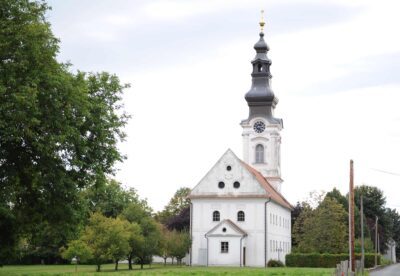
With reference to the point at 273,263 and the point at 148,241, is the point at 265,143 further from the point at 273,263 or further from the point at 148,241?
the point at 148,241

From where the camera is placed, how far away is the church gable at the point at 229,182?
2719 inches

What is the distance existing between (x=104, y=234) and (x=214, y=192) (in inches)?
636

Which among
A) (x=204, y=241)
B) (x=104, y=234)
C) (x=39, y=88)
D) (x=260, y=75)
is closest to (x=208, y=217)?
(x=204, y=241)

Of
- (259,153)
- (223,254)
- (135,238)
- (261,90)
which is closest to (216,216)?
(223,254)

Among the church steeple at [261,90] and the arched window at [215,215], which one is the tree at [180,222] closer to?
the church steeple at [261,90]

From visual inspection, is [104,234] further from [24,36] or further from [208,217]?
[24,36]

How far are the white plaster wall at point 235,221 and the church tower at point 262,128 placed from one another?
1544 cm

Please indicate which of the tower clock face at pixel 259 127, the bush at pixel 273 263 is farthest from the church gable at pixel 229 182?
the tower clock face at pixel 259 127

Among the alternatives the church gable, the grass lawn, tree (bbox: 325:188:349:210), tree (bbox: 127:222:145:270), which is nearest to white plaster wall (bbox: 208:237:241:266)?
the church gable

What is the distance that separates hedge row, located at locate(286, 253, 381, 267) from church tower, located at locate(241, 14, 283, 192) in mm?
18360

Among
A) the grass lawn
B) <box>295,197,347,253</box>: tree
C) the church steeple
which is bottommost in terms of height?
the grass lawn

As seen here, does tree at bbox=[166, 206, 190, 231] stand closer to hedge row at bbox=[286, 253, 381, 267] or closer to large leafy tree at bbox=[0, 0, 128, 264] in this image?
hedge row at bbox=[286, 253, 381, 267]

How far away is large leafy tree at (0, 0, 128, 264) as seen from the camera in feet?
90.5

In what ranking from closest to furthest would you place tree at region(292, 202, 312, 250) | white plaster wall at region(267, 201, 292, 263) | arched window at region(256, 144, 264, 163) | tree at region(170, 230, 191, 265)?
tree at region(170, 230, 191, 265), white plaster wall at region(267, 201, 292, 263), tree at region(292, 202, 312, 250), arched window at region(256, 144, 264, 163)
